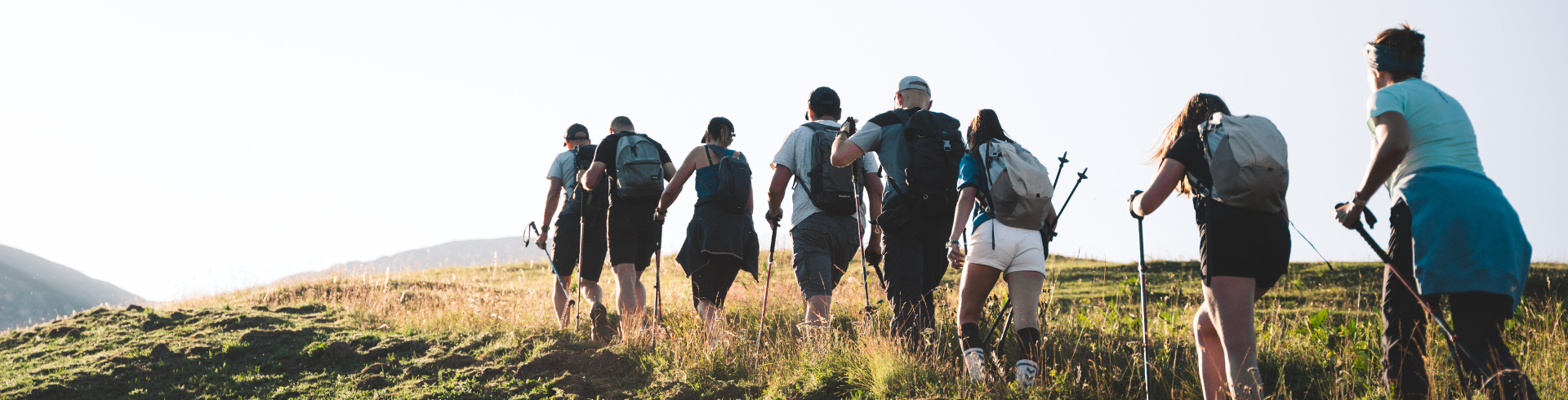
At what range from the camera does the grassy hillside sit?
4.64 meters

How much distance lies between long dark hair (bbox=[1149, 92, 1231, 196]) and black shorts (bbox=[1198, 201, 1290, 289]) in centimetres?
31

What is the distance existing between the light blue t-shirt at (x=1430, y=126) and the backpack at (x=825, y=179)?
283cm

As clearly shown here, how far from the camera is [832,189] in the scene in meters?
5.23

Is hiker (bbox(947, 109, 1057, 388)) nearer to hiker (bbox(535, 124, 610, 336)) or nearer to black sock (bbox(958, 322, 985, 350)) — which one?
black sock (bbox(958, 322, 985, 350))

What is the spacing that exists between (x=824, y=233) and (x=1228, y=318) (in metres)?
2.55

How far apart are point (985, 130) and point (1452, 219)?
188 cm

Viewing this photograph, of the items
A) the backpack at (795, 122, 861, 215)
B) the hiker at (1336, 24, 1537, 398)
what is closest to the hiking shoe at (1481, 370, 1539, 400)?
the hiker at (1336, 24, 1537, 398)

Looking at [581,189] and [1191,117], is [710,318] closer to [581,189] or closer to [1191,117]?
[581,189]

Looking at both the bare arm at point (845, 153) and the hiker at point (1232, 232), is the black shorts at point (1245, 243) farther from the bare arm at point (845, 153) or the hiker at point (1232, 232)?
the bare arm at point (845, 153)

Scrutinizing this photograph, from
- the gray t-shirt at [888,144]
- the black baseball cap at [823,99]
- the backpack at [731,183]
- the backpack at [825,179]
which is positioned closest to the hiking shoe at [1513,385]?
the gray t-shirt at [888,144]

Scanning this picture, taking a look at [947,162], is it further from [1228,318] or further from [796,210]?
[1228,318]

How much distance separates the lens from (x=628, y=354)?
6238mm

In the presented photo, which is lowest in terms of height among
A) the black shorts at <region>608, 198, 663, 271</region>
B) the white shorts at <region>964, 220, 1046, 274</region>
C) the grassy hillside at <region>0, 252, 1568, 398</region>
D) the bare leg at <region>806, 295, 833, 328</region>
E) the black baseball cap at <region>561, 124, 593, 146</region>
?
the grassy hillside at <region>0, 252, 1568, 398</region>

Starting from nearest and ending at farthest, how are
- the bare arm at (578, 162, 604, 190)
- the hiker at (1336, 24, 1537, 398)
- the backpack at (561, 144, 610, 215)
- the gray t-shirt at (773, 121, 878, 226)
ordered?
the hiker at (1336, 24, 1537, 398), the gray t-shirt at (773, 121, 878, 226), the bare arm at (578, 162, 604, 190), the backpack at (561, 144, 610, 215)
